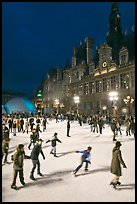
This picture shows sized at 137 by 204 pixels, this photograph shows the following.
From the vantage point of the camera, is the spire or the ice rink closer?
the ice rink

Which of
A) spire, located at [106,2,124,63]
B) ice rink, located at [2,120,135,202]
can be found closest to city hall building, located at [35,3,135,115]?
spire, located at [106,2,124,63]

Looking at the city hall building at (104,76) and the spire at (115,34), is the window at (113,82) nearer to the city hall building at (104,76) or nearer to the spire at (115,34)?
the city hall building at (104,76)

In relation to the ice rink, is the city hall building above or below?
above

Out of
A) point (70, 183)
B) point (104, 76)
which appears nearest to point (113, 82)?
point (104, 76)

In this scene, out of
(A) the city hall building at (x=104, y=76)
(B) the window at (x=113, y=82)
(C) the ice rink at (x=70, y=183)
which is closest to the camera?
(C) the ice rink at (x=70, y=183)

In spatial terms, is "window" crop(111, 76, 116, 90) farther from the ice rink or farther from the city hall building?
the ice rink

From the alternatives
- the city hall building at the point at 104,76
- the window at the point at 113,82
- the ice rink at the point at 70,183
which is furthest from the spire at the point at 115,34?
the ice rink at the point at 70,183

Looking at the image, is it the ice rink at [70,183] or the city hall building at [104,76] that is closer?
the ice rink at [70,183]

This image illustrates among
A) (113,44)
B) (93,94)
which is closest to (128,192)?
(93,94)

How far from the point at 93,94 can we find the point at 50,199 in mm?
40473

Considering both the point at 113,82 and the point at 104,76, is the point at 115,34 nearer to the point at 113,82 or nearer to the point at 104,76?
the point at 104,76

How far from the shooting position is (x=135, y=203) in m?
7.60

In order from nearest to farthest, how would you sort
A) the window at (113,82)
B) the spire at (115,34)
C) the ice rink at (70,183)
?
the ice rink at (70,183)
the window at (113,82)
the spire at (115,34)

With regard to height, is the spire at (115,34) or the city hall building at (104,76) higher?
the spire at (115,34)
